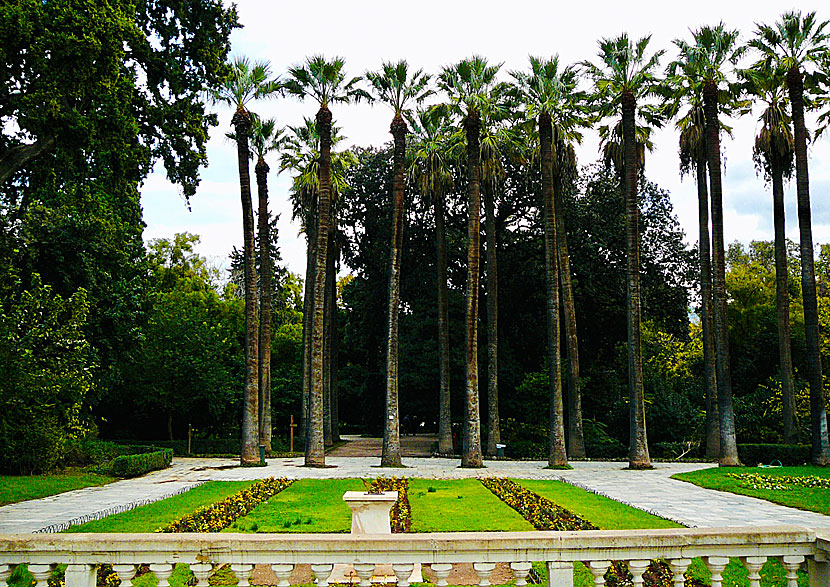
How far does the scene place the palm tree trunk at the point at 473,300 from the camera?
24359 millimetres

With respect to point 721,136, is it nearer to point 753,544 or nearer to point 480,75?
point 480,75

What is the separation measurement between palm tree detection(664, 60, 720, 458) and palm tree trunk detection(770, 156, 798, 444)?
2.27 metres

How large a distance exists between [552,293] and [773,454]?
362 inches

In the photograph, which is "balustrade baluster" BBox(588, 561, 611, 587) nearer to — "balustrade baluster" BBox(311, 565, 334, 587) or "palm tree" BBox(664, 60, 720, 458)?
"balustrade baluster" BBox(311, 565, 334, 587)

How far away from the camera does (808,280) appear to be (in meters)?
24.3

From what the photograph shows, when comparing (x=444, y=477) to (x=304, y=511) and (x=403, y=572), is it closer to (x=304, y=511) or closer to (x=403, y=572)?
(x=304, y=511)

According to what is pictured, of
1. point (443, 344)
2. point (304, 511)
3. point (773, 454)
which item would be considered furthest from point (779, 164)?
point (304, 511)

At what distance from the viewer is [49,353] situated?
20781mm

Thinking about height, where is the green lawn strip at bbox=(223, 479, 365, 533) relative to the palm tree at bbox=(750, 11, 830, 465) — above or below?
below

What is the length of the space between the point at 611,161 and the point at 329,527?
71.0 ft

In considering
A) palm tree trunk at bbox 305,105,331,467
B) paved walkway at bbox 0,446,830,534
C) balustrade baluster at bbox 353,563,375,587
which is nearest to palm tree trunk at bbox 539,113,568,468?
paved walkway at bbox 0,446,830,534

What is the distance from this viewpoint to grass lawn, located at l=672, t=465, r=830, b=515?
14789 mm

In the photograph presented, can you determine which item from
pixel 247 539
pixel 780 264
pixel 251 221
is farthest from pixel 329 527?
pixel 780 264

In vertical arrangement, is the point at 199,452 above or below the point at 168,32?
below
